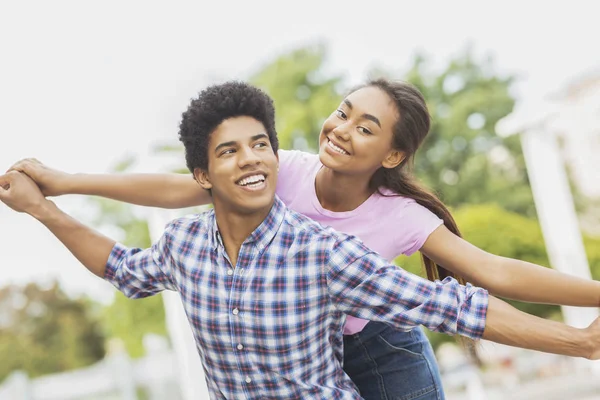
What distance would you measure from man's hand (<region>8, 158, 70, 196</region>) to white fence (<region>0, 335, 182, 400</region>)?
18.0 ft

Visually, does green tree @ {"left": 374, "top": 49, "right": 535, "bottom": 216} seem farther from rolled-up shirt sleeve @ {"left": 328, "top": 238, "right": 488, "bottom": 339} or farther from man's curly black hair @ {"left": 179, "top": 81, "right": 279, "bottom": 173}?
rolled-up shirt sleeve @ {"left": 328, "top": 238, "right": 488, "bottom": 339}

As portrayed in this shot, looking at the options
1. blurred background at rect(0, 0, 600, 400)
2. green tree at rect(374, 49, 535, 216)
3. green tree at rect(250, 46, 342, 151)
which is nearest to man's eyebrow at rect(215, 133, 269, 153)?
blurred background at rect(0, 0, 600, 400)

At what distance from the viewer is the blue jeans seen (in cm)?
191

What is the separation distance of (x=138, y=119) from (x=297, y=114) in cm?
604

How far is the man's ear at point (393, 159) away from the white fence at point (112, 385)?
5.87 m

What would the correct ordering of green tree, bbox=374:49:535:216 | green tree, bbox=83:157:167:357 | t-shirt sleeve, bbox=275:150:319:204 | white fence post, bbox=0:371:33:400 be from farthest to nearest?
green tree, bbox=374:49:535:216, green tree, bbox=83:157:167:357, white fence post, bbox=0:371:33:400, t-shirt sleeve, bbox=275:150:319:204

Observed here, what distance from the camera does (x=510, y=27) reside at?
60.9ft

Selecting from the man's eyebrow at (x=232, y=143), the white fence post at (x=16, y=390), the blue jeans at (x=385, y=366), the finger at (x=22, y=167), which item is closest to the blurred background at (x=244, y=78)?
the white fence post at (x=16, y=390)

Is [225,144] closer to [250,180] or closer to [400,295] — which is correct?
[250,180]

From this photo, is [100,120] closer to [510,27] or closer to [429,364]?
[510,27]

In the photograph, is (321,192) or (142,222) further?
(142,222)

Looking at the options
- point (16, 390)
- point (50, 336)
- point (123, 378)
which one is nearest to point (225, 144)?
point (16, 390)

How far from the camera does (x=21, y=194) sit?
6.10 ft

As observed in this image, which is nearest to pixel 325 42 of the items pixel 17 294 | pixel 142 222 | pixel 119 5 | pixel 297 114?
pixel 297 114
